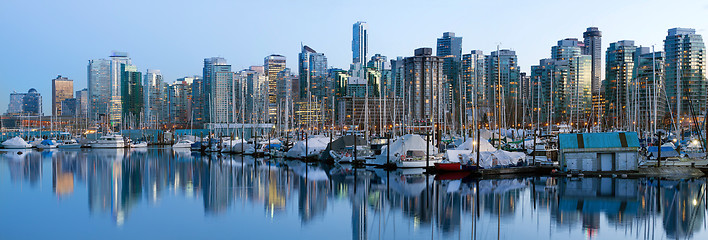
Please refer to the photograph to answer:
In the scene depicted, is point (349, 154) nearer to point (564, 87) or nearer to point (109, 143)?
point (109, 143)

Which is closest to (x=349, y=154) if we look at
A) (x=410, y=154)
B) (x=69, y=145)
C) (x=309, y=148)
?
(x=309, y=148)

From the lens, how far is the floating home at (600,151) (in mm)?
41750

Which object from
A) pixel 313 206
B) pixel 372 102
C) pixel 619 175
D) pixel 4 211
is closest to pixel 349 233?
pixel 313 206

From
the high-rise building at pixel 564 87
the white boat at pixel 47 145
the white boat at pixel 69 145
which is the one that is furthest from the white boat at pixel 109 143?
the high-rise building at pixel 564 87

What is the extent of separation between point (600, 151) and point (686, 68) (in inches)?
4294

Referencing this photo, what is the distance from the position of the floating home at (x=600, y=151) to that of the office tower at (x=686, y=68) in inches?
4023

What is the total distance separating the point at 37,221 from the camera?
2925cm

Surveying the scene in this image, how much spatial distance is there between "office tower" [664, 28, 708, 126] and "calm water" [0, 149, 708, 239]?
10834 centimetres

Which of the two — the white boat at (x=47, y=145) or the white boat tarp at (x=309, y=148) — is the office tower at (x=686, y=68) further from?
the white boat at (x=47, y=145)

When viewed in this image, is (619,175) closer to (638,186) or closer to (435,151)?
(638,186)

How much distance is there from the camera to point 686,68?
135m

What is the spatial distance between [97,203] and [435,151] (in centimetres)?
2763

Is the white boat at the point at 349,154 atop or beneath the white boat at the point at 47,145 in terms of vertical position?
atop

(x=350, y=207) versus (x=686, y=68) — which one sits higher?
(x=686, y=68)
